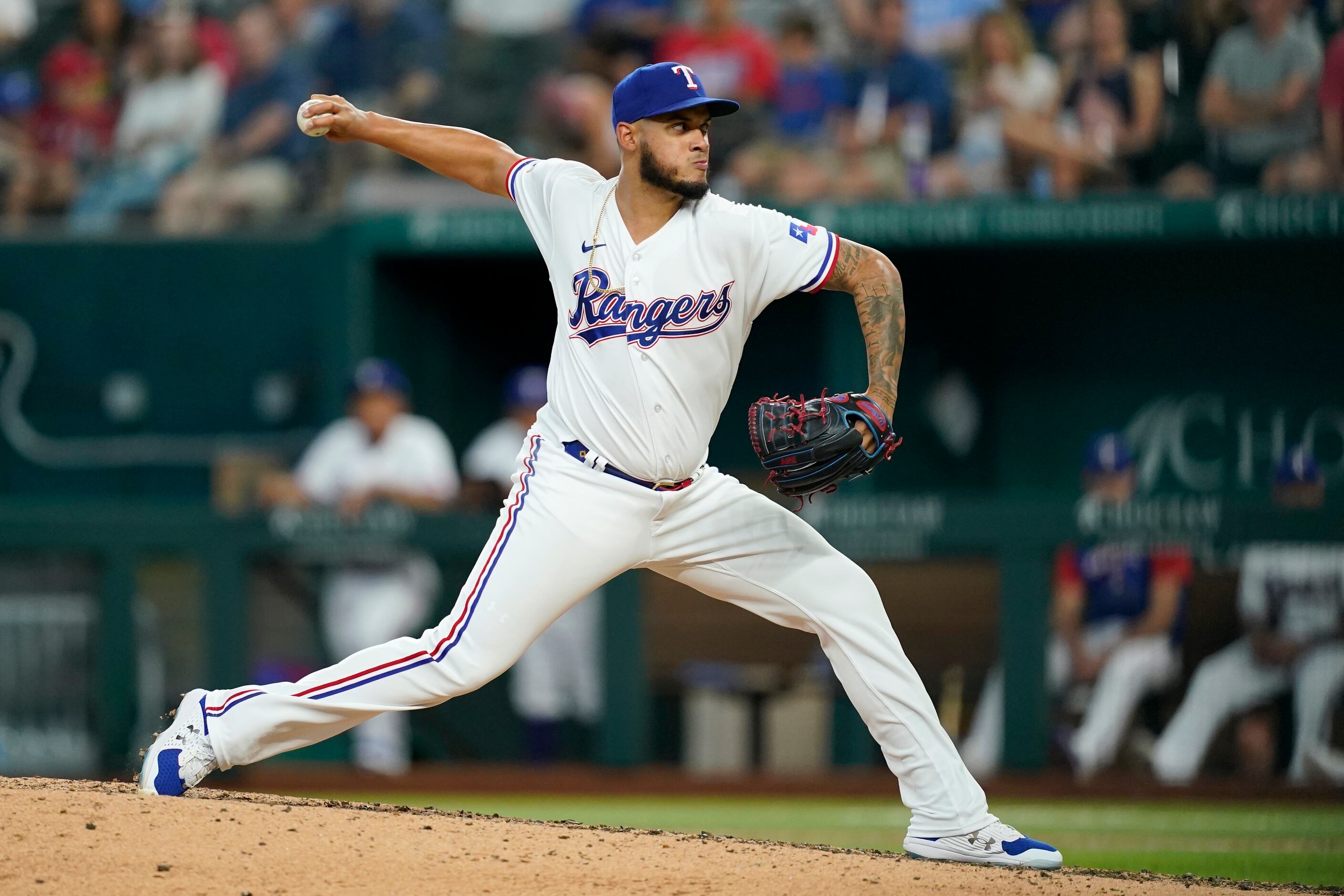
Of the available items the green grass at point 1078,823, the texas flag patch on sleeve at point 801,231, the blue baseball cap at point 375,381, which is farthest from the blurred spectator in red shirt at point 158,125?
the texas flag patch on sleeve at point 801,231

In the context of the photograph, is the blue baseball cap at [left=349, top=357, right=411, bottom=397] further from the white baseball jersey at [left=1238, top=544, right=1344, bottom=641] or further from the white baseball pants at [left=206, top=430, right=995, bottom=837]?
the white baseball pants at [left=206, top=430, right=995, bottom=837]

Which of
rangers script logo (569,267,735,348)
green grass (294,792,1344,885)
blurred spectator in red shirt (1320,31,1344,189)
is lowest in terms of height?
green grass (294,792,1344,885)

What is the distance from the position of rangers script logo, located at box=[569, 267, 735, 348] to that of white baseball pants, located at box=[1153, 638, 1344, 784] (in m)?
3.79

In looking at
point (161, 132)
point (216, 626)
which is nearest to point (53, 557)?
point (216, 626)

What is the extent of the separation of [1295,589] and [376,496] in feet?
13.3

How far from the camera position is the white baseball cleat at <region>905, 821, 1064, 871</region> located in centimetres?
428

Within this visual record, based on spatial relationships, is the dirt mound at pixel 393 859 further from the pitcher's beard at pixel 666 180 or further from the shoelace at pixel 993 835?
the pitcher's beard at pixel 666 180

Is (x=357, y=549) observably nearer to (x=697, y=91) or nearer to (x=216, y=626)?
(x=216, y=626)

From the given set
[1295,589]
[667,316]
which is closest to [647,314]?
[667,316]

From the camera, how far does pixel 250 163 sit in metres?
10.1

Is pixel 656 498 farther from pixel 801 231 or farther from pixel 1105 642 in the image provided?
pixel 1105 642

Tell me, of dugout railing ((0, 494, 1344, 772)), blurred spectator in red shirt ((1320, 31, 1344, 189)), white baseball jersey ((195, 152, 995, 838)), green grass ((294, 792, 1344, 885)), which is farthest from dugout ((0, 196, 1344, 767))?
white baseball jersey ((195, 152, 995, 838))

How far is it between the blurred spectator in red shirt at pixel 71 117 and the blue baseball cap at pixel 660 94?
6.94 meters

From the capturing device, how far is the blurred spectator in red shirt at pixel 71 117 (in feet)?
34.5
